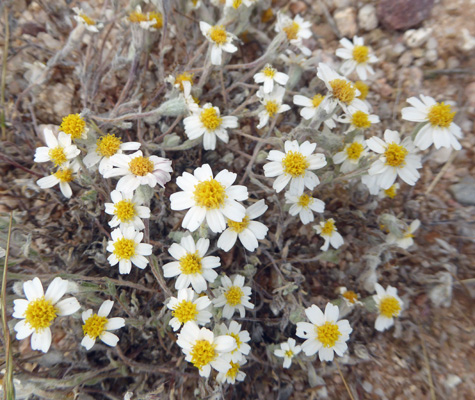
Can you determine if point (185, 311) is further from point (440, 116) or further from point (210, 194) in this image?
point (440, 116)

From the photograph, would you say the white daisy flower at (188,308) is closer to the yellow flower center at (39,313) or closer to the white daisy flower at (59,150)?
the yellow flower center at (39,313)

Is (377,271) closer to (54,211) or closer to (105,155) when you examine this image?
(105,155)

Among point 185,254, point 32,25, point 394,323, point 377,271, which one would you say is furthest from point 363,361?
point 32,25

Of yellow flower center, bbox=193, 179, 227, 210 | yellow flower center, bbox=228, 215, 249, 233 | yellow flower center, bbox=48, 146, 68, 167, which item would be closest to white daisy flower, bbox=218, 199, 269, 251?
yellow flower center, bbox=228, 215, 249, 233

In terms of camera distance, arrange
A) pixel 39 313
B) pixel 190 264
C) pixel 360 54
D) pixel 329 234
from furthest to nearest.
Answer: pixel 360 54, pixel 329 234, pixel 190 264, pixel 39 313

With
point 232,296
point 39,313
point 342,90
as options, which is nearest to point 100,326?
point 39,313
